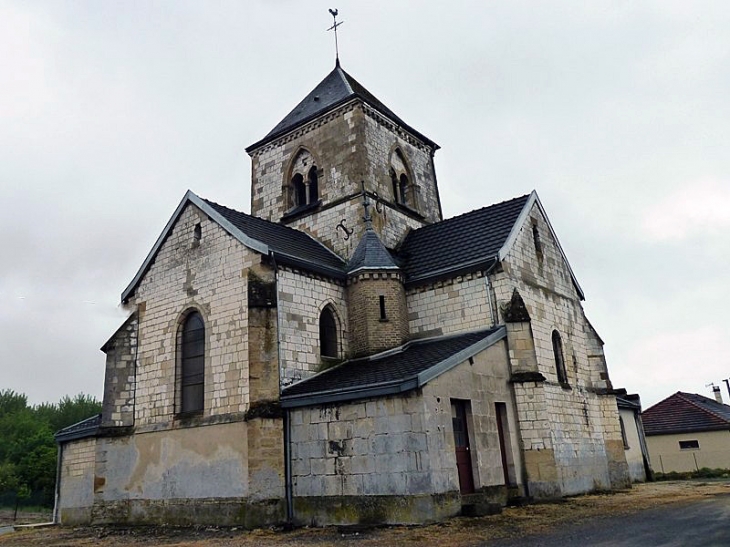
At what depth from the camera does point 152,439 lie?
679 inches

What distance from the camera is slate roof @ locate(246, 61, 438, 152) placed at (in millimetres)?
23969

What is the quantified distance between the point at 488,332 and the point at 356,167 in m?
8.59

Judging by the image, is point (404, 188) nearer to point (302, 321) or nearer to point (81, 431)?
point (302, 321)

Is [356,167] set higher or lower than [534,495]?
higher

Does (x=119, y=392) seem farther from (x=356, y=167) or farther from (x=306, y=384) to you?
(x=356, y=167)

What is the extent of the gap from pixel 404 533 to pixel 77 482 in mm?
13487

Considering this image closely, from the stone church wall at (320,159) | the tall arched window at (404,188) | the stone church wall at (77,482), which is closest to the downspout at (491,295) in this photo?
the stone church wall at (320,159)

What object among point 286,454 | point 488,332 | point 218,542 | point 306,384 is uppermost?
point 488,332

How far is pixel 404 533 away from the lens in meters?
11.5

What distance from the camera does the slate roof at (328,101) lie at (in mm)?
23969

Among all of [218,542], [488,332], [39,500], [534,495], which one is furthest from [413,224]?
[39,500]

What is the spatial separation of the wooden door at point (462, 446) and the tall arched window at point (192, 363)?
702 centimetres

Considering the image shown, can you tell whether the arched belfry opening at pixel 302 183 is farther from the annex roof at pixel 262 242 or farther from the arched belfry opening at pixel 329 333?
the arched belfry opening at pixel 329 333

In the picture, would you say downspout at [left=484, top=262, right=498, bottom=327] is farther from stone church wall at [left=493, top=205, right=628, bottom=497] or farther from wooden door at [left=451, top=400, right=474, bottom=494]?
wooden door at [left=451, top=400, right=474, bottom=494]
